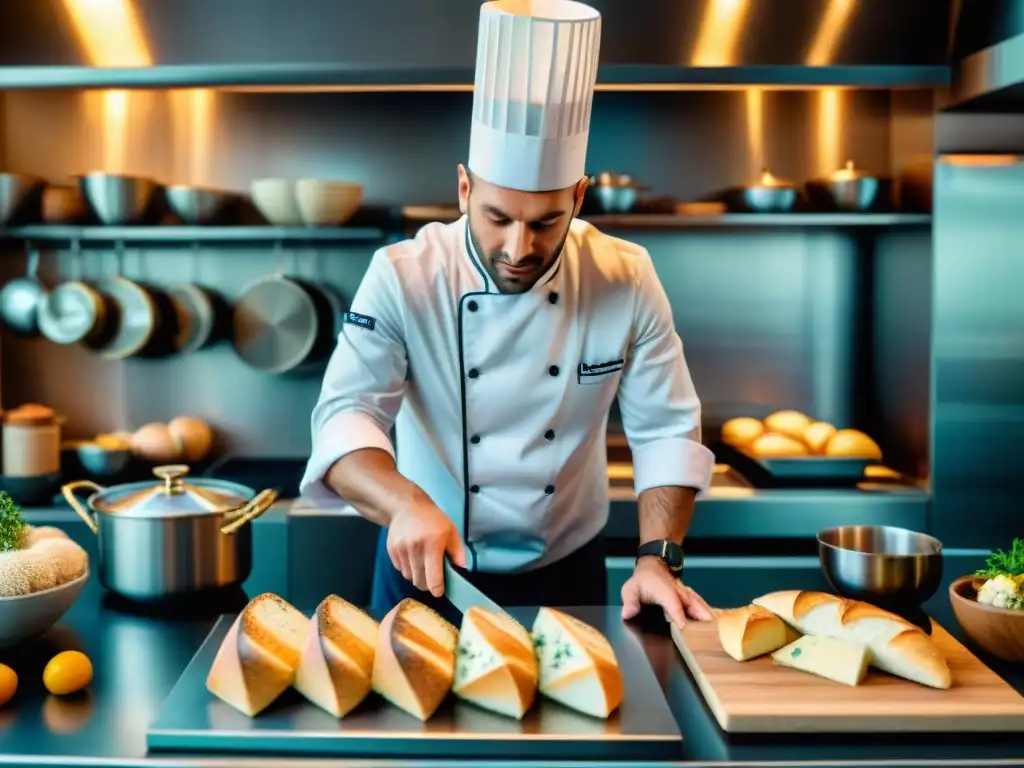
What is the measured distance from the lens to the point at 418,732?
3.95 feet

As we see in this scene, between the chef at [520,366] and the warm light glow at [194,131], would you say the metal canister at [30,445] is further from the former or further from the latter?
the chef at [520,366]

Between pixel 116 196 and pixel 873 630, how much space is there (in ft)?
8.33

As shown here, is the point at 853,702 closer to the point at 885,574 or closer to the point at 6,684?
the point at 885,574

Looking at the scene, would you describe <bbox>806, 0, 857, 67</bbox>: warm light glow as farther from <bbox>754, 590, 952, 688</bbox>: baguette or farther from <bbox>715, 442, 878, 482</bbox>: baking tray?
<bbox>754, 590, 952, 688</bbox>: baguette

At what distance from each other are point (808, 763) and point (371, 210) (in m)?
2.57

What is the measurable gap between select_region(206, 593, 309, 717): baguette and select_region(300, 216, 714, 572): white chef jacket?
2.08ft

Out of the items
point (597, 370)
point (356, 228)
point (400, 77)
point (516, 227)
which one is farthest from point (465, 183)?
point (356, 228)

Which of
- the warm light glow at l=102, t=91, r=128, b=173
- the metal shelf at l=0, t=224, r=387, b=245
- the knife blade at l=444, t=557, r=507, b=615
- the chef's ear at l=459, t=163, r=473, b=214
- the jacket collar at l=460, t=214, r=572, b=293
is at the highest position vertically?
the warm light glow at l=102, t=91, r=128, b=173

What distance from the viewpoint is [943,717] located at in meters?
1.24

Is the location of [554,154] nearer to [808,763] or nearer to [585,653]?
[585,653]

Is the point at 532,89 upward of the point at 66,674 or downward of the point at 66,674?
upward

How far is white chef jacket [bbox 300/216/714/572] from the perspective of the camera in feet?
6.45

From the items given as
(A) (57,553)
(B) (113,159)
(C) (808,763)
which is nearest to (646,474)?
(C) (808,763)

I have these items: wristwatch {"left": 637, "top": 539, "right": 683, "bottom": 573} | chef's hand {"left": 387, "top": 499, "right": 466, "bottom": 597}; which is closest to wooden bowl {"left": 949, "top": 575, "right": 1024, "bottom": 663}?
wristwatch {"left": 637, "top": 539, "right": 683, "bottom": 573}
